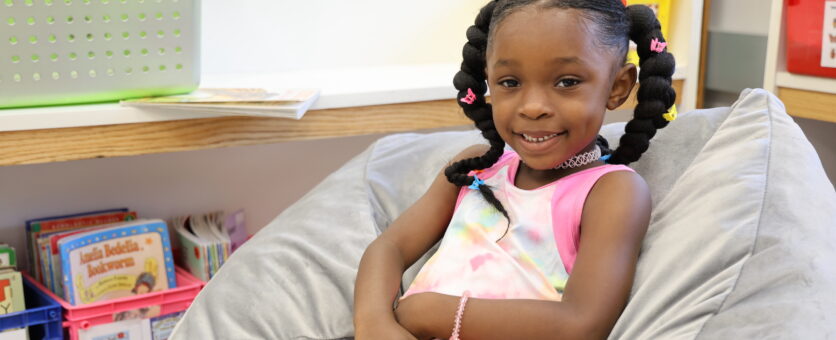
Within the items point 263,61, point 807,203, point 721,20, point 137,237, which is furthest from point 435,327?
point 721,20

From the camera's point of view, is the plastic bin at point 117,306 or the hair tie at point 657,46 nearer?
the hair tie at point 657,46

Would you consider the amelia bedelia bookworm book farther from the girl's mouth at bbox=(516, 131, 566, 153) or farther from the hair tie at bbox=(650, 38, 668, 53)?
the hair tie at bbox=(650, 38, 668, 53)

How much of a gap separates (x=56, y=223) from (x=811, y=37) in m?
1.58

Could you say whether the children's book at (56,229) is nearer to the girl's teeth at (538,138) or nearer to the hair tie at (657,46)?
the girl's teeth at (538,138)

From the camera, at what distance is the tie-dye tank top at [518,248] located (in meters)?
1.13

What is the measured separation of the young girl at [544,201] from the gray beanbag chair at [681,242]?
6 centimetres

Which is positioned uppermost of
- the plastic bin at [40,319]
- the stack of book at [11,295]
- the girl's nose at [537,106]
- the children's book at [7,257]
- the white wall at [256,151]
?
the girl's nose at [537,106]

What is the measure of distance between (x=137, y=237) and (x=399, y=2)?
0.85m

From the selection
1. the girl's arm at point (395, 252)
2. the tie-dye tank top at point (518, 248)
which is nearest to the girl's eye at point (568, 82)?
the tie-dye tank top at point (518, 248)

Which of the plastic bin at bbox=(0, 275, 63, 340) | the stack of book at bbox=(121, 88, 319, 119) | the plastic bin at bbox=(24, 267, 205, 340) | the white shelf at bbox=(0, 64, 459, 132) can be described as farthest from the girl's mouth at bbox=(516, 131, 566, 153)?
the plastic bin at bbox=(0, 275, 63, 340)

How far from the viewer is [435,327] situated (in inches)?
44.0

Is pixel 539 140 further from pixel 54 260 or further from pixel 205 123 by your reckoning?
pixel 54 260

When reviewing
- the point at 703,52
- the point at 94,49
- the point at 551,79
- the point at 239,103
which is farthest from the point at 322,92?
the point at 703,52

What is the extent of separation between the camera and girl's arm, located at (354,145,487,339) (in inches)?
45.7
